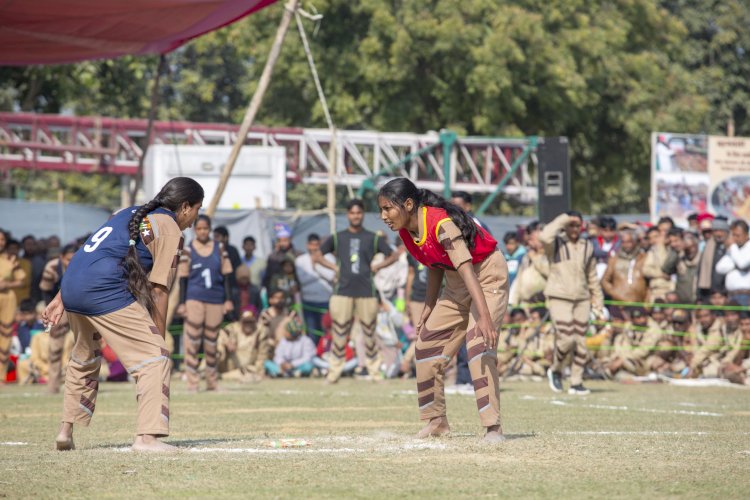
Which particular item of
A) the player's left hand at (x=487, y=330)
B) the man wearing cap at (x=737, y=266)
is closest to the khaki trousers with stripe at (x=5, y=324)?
the man wearing cap at (x=737, y=266)

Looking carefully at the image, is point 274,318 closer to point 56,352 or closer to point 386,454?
point 56,352

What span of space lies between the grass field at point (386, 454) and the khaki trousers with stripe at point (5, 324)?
574 centimetres

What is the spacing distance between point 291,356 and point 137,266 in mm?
11722

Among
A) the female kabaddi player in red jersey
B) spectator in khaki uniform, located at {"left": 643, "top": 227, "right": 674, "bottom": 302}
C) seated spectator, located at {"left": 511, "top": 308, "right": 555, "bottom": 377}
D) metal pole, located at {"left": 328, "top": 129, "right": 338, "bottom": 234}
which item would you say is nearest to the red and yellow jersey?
the female kabaddi player in red jersey

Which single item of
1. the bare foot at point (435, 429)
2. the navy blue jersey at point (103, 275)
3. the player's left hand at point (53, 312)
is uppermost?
the navy blue jersey at point (103, 275)

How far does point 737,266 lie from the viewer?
18109 mm

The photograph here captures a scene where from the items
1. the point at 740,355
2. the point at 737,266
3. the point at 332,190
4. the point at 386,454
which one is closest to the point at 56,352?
the point at 386,454

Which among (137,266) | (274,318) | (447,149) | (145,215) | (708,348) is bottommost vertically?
(708,348)

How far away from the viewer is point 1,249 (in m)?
19.0

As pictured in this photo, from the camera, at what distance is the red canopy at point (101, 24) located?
1460cm

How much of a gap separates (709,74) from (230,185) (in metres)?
21.1

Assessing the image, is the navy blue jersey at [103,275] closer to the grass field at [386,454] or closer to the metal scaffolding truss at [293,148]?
the grass field at [386,454]

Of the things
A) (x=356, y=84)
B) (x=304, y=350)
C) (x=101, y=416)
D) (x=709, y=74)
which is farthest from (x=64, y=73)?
(x=709, y=74)

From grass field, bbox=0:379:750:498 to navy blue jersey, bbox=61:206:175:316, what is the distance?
3.28ft
